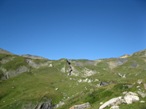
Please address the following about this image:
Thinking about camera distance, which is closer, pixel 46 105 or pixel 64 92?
pixel 46 105

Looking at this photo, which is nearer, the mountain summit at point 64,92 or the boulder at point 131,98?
the boulder at point 131,98

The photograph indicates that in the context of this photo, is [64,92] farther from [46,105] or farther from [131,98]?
[131,98]

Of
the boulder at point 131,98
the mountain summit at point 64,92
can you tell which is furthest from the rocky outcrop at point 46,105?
the boulder at point 131,98

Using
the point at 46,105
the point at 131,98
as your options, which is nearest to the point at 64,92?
the point at 46,105

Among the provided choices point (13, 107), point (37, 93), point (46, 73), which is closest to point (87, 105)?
point (13, 107)

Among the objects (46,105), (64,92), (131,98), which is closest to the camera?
(131,98)

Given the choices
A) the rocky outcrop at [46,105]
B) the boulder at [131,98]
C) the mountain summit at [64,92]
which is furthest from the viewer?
the rocky outcrop at [46,105]

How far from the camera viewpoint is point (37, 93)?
123312mm

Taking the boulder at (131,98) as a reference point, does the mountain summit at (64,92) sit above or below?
above

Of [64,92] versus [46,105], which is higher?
[64,92]

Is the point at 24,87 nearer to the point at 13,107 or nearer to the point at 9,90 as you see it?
the point at 9,90

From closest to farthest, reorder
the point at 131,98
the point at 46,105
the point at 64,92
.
Result: the point at 131,98, the point at 46,105, the point at 64,92

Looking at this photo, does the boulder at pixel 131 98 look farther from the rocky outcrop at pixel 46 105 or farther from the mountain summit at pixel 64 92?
the rocky outcrop at pixel 46 105

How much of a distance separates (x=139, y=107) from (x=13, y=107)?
273 ft
